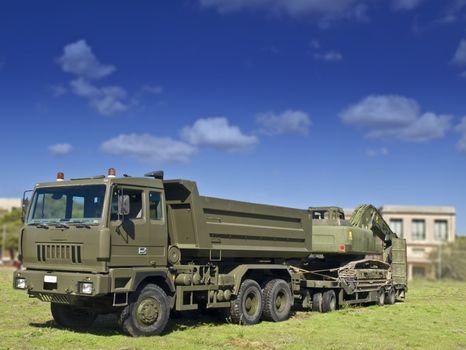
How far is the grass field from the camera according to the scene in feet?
33.3

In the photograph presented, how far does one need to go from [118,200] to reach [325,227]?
8.41 metres

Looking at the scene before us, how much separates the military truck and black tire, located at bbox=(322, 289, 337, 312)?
3.31 feet

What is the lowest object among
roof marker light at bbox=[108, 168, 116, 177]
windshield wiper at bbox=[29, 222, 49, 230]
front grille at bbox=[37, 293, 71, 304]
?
front grille at bbox=[37, 293, 71, 304]

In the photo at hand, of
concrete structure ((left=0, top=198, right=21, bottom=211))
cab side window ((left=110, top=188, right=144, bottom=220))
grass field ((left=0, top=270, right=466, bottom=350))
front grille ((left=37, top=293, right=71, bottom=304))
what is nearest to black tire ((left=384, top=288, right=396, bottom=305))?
grass field ((left=0, top=270, right=466, bottom=350))

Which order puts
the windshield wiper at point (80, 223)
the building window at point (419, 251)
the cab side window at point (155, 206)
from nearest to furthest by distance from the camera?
the windshield wiper at point (80, 223)
the cab side window at point (155, 206)
the building window at point (419, 251)

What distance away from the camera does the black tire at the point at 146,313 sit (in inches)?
415

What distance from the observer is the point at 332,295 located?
16422 mm

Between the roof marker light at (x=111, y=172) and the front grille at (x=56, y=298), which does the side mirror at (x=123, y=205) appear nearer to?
the roof marker light at (x=111, y=172)

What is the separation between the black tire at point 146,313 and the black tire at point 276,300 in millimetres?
3297

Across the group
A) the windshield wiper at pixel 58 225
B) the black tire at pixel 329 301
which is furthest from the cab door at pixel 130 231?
the black tire at pixel 329 301

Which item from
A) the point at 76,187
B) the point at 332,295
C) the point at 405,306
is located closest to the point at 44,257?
the point at 76,187

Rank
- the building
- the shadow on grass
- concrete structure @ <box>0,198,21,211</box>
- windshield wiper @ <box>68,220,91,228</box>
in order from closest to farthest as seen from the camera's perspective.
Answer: windshield wiper @ <box>68,220,91,228</box> → the shadow on grass → the building → concrete structure @ <box>0,198,21,211</box>

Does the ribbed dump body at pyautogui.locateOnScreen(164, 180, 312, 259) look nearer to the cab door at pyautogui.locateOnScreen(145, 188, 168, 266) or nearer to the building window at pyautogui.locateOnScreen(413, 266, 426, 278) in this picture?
the cab door at pyautogui.locateOnScreen(145, 188, 168, 266)

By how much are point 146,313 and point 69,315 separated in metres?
2.13
